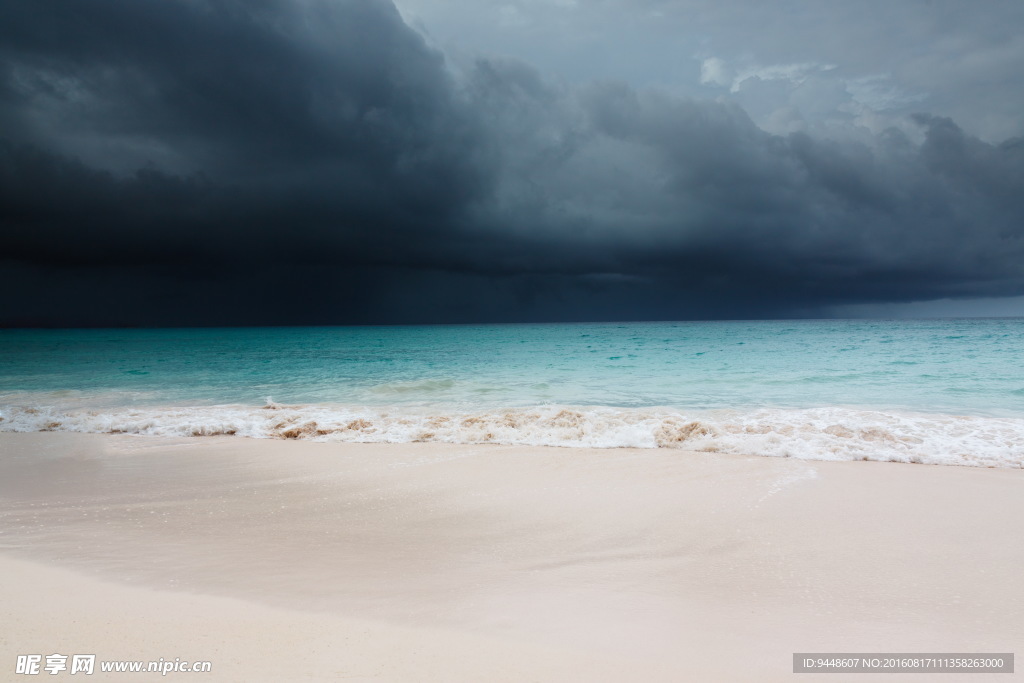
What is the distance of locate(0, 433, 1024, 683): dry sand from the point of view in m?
2.93

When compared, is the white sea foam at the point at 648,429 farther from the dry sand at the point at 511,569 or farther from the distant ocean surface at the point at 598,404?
the dry sand at the point at 511,569

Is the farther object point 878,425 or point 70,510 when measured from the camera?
point 878,425

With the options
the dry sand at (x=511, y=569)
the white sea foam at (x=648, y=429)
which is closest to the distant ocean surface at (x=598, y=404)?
the white sea foam at (x=648, y=429)

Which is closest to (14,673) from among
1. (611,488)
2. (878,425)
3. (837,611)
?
(837,611)

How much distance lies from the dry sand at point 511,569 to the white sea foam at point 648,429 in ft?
4.28

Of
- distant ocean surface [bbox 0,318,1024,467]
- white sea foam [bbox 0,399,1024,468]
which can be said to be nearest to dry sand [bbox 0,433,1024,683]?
white sea foam [bbox 0,399,1024,468]

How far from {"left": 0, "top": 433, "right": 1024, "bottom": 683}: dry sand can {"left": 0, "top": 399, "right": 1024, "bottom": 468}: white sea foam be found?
130 cm

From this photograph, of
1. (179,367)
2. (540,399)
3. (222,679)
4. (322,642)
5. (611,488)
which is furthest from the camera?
(179,367)

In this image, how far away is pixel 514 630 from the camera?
315cm

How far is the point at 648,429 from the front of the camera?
9773mm

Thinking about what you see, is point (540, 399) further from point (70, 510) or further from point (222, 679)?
point (222, 679)

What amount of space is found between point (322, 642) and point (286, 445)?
7098mm

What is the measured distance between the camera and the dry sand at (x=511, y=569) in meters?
2.93

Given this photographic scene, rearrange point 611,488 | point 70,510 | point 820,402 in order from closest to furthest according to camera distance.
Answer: point 70,510 < point 611,488 < point 820,402
